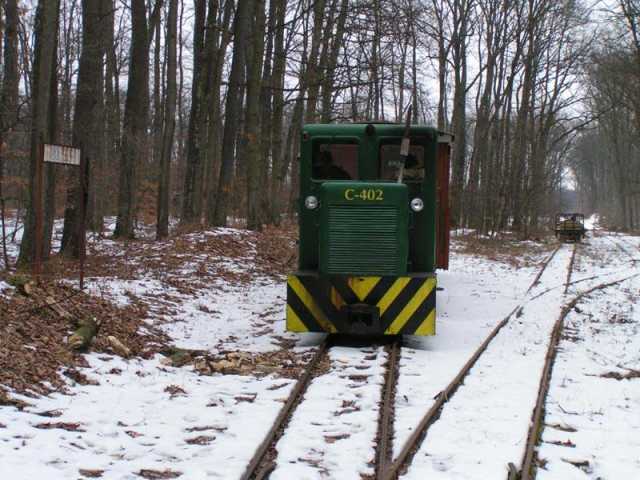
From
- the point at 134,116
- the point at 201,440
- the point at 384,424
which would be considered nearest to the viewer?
the point at 201,440

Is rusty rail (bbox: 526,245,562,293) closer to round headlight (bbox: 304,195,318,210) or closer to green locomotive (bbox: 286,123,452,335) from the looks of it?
green locomotive (bbox: 286,123,452,335)

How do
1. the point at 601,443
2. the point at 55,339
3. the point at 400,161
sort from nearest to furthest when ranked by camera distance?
the point at 601,443 < the point at 55,339 < the point at 400,161

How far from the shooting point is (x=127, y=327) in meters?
8.73

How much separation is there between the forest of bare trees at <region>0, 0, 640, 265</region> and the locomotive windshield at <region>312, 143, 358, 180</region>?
410 centimetres

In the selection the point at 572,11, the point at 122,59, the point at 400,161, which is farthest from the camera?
the point at 122,59

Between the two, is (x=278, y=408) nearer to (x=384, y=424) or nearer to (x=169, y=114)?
(x=384, y=424)

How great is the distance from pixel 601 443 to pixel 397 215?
12.9 feet

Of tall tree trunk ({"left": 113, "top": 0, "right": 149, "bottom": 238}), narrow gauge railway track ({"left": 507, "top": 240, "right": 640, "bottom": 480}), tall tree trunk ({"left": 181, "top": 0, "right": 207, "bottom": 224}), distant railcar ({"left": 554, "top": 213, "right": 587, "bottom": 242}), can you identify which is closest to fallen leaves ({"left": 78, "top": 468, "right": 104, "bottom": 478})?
narrow gauge railway track ({"left": 507, "top": 240, "right": 640, "bottom": 480})

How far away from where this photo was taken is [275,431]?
540cm

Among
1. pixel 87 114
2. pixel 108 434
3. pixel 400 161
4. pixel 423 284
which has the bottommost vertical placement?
pixel 108 434

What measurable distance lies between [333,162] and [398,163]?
90 centimetres

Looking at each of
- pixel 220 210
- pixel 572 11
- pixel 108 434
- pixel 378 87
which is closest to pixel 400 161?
pixel 108 434

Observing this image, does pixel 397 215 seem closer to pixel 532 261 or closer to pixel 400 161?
pixel 400 161

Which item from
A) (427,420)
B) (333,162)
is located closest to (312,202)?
(333,162)
